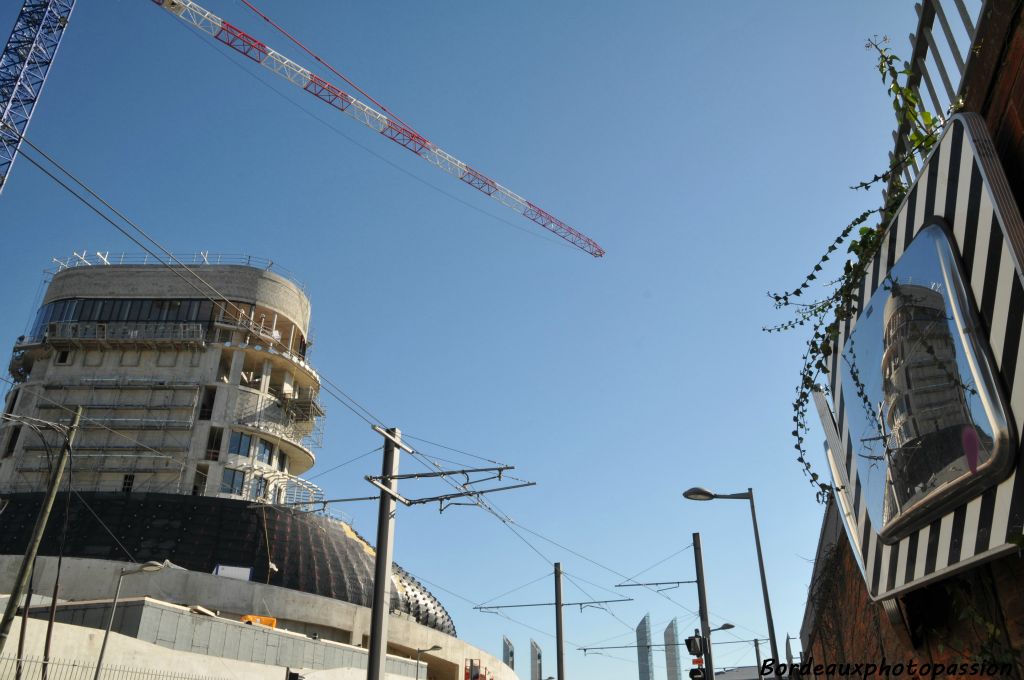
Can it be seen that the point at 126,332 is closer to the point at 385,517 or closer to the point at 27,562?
the point at 27,562

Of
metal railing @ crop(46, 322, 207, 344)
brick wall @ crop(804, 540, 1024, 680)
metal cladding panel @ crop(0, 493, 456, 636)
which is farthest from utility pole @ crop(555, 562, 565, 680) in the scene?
metal railing @ crop(46, 322, 207, 344)

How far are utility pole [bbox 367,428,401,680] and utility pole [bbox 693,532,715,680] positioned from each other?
7.91m

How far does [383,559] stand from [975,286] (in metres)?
13.1

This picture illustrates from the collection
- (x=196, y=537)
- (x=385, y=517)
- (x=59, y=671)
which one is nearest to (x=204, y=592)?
(x=196, y=537)

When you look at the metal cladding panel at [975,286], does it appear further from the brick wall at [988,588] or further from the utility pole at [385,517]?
the utility pole at [385,517]

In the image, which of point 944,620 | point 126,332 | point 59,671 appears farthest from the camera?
point 126,332

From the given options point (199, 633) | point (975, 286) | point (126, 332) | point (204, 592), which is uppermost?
point (126, 332)

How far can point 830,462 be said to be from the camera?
7.86 meters

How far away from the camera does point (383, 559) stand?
15.4 m

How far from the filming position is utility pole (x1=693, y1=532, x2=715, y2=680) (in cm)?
1842

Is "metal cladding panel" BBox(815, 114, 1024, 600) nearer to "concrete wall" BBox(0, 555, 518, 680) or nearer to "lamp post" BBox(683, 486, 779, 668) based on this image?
"lamp post" BBox(683, 486, 779, 668)

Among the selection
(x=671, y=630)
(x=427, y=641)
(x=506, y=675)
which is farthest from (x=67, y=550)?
(x=671, y=630)

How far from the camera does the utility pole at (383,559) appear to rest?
14.6 meters

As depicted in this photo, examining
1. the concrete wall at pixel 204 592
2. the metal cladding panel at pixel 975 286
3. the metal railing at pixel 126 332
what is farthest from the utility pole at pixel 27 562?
the metal railing at pixel 126 332
